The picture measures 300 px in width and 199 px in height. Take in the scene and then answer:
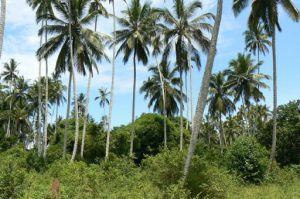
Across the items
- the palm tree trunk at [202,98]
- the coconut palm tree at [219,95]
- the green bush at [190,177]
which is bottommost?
the green bush at [190,177]

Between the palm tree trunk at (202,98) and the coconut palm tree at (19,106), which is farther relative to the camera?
the coconut palm tree at (19,106)

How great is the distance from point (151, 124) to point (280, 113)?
38.9 ft

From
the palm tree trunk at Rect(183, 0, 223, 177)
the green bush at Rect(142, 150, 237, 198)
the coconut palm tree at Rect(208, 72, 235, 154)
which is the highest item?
the coconut palm tree at Rect(208, 72, 235, 154)

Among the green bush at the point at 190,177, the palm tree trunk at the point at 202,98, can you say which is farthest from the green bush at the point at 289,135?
the palm tree trunk at the point at 202,98

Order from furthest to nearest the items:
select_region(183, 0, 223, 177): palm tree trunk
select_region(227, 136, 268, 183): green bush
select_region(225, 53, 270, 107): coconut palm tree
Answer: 1. select_region(225, 53, 270, 107): coconut palm tree
2. select_region(227, 136, 268, 183): green bush
3. select_region(183, 0, 223, 177): palm tree trunk

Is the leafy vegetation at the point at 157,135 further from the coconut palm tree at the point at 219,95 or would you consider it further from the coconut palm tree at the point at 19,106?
the coconut palm tree at the point at 19,106

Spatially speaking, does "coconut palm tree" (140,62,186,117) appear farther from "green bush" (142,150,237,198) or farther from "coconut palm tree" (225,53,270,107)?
"green bush" (142,150,237,198)

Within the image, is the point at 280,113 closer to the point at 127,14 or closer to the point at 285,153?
the point at 285,153

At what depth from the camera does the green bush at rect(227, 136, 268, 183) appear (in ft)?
80.4

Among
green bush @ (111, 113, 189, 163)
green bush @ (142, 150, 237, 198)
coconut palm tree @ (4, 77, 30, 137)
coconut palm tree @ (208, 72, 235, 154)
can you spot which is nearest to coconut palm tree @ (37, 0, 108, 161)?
green bush @ (111, 113, 189, 163)

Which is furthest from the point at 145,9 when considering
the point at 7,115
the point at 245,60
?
the point at 7,115

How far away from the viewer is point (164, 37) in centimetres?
3272

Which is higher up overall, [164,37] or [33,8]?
[33,8]

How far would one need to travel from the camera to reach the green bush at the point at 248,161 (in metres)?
24.5
